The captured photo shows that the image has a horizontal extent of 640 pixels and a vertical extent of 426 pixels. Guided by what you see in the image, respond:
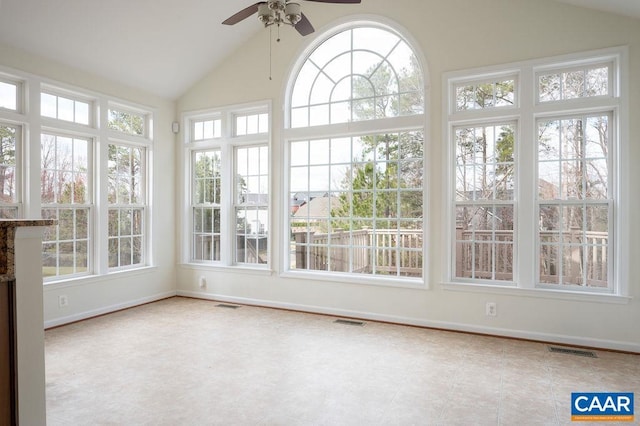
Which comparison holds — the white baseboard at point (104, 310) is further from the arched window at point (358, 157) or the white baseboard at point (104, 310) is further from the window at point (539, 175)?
the window at point (539, 175)

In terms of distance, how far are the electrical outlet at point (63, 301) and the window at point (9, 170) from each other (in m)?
1.04

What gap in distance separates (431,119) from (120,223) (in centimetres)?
422

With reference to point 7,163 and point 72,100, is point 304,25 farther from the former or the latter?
point 7,163

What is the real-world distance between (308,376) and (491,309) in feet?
7.09

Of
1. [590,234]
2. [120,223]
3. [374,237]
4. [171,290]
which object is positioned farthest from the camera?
[171,290]

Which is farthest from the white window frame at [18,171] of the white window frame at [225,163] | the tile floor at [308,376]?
the white window frame at [225,163]

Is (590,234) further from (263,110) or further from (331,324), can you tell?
(263,110)

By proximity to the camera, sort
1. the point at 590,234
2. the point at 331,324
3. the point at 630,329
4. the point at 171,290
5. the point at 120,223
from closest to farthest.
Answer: the point at 630,329 < the point at 590,234 < the point at 331,324 < the point at 120,223 < the point at 171,290

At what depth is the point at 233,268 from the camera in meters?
5.62

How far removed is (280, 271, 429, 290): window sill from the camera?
4.53 meters

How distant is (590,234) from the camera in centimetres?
393

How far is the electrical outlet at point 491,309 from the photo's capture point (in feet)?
13.6

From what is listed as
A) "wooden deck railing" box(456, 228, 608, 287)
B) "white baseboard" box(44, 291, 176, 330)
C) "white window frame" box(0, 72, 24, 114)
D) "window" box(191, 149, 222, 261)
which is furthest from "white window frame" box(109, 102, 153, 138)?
"wooden deck railing" box(456, 228, 608, 287)

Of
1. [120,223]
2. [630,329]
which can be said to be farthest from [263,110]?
[630,329]
